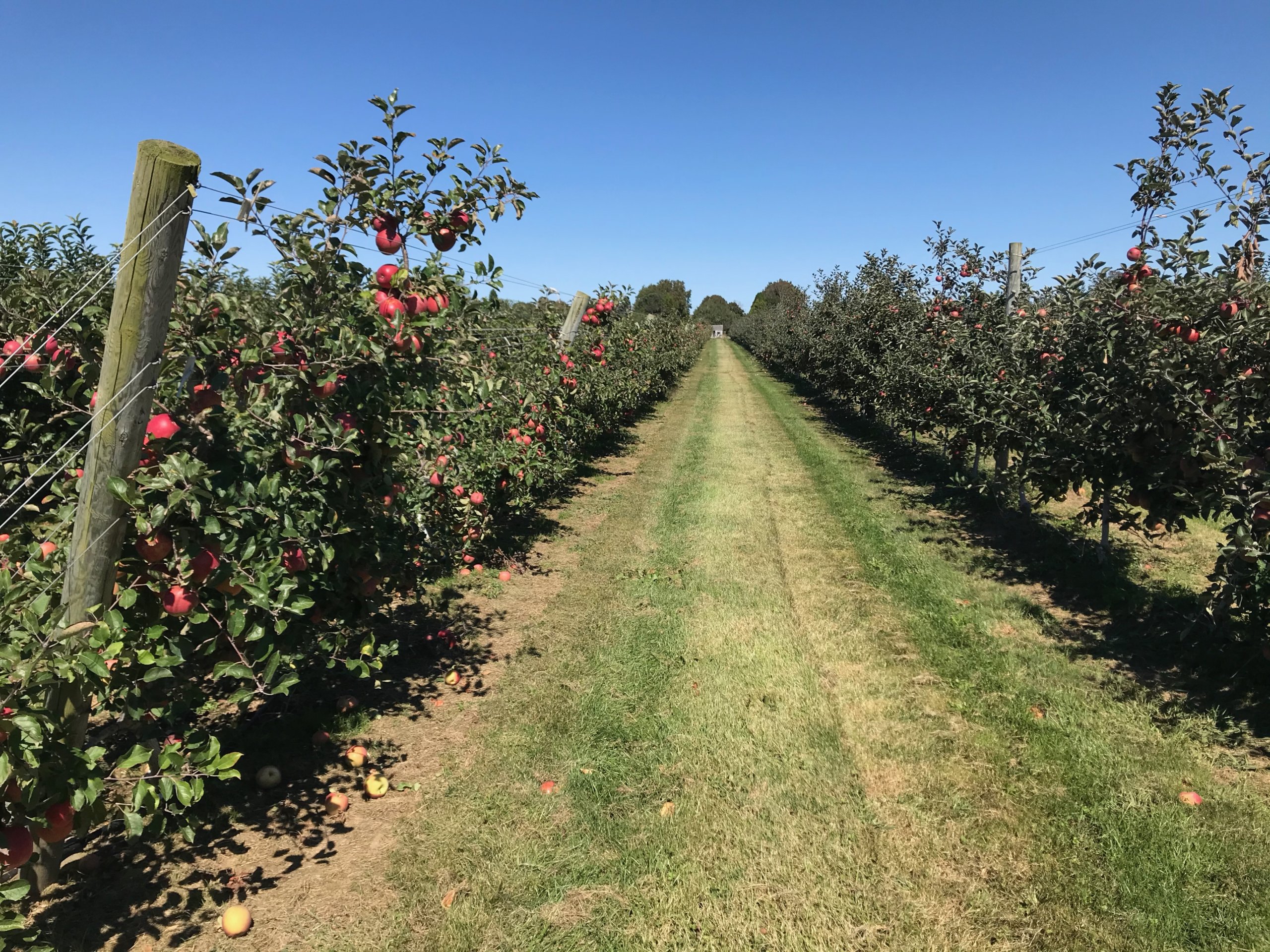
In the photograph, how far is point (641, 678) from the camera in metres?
4.70

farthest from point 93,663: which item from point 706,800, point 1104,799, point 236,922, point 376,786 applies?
point 1104,799

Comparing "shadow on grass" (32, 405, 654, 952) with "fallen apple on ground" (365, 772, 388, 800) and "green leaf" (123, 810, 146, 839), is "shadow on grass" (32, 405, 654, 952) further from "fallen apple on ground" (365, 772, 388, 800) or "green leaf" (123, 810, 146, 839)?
"green leaf" (123, 810, 146, 839)

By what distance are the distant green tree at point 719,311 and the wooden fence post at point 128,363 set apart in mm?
122798

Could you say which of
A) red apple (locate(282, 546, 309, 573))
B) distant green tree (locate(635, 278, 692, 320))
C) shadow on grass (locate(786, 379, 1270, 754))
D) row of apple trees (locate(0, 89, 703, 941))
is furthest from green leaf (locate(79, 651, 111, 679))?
distant green tree (locate(635, 278, 692, 320))

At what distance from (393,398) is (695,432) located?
1297 centimetres

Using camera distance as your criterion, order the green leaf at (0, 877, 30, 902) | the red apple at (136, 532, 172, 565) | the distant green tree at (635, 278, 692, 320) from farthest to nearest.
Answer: the distant green tree at (635, 278, 692, 320), the red apple at (136, 532, 172, 565), the green leaf at (0, 877, 30, 902)

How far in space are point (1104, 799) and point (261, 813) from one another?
4.08 meters

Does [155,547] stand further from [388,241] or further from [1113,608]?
[1113,608]

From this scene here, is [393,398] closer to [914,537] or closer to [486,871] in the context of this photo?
[486,871]

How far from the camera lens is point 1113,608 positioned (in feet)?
18.4

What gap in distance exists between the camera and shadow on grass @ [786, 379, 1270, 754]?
422 cm

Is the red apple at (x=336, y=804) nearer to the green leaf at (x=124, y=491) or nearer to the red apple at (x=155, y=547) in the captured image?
the red apple at (x=155, y=547)

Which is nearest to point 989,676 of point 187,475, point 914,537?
point 914,537

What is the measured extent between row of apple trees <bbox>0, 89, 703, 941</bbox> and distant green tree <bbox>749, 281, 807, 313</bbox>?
2522 cm
